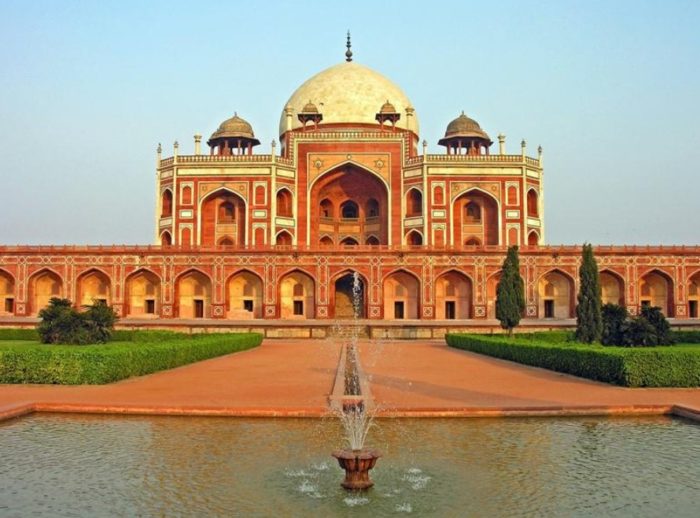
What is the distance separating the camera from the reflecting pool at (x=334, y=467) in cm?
502

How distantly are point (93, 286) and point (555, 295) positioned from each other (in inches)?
768

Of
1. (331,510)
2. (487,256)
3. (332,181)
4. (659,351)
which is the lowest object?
(331,510)

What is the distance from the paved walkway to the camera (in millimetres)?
8375

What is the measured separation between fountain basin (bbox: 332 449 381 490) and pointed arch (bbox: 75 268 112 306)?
26.2m

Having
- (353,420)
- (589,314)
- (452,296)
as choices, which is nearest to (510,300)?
(589,314)

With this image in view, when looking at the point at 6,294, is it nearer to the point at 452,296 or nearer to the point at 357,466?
the point at 452,296

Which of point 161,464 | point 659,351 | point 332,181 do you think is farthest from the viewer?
point 332,181

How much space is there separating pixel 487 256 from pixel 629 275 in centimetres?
595

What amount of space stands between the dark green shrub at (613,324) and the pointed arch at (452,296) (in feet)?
45.6

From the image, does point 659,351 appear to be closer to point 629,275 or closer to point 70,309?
point 70,309

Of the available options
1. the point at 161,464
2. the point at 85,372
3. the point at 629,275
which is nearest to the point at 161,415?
the point at 161,464

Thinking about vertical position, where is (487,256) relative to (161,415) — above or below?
above

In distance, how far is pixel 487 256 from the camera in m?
29.0

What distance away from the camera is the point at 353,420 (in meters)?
7.55
